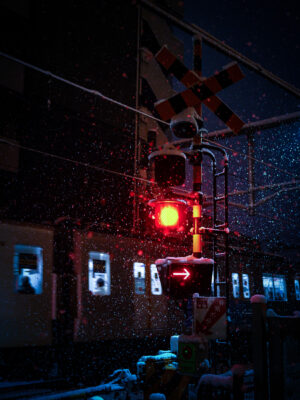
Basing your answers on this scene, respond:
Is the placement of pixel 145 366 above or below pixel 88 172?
below

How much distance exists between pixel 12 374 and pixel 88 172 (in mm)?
7561

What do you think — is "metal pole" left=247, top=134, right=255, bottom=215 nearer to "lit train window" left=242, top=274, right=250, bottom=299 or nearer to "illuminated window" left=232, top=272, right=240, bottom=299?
"illuminated window" left=232, top=272, right=240, bottom=299

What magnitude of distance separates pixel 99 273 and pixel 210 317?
246 inches

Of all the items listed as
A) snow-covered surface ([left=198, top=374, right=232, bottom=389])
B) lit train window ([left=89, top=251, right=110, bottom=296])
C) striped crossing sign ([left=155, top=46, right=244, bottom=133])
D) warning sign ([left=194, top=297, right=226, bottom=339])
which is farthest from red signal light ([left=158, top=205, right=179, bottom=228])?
lit train window ([left=89, top=251, right=110, bottom=296])

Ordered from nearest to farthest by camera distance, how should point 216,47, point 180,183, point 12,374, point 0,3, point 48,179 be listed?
1. point 180,183
2. point 12,374
3. point 216,47
4. point 0,3
5. point 48,179

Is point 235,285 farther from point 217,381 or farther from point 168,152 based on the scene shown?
point 168,152

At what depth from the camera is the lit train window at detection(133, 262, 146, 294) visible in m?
11.0

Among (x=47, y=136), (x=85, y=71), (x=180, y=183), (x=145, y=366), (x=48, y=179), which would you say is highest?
(x=85, y=71)

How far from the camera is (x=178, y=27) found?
9664 millimetres

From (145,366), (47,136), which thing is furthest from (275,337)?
(47,136)

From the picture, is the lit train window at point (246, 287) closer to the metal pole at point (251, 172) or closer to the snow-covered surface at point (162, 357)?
the metal pole at point (251, 172)

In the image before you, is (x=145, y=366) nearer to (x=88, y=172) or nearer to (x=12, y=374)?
(x=12, y=374)

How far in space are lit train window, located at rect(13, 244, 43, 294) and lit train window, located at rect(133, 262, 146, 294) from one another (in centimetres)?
277

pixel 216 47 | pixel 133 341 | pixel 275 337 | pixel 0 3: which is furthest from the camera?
pixel 0 3
